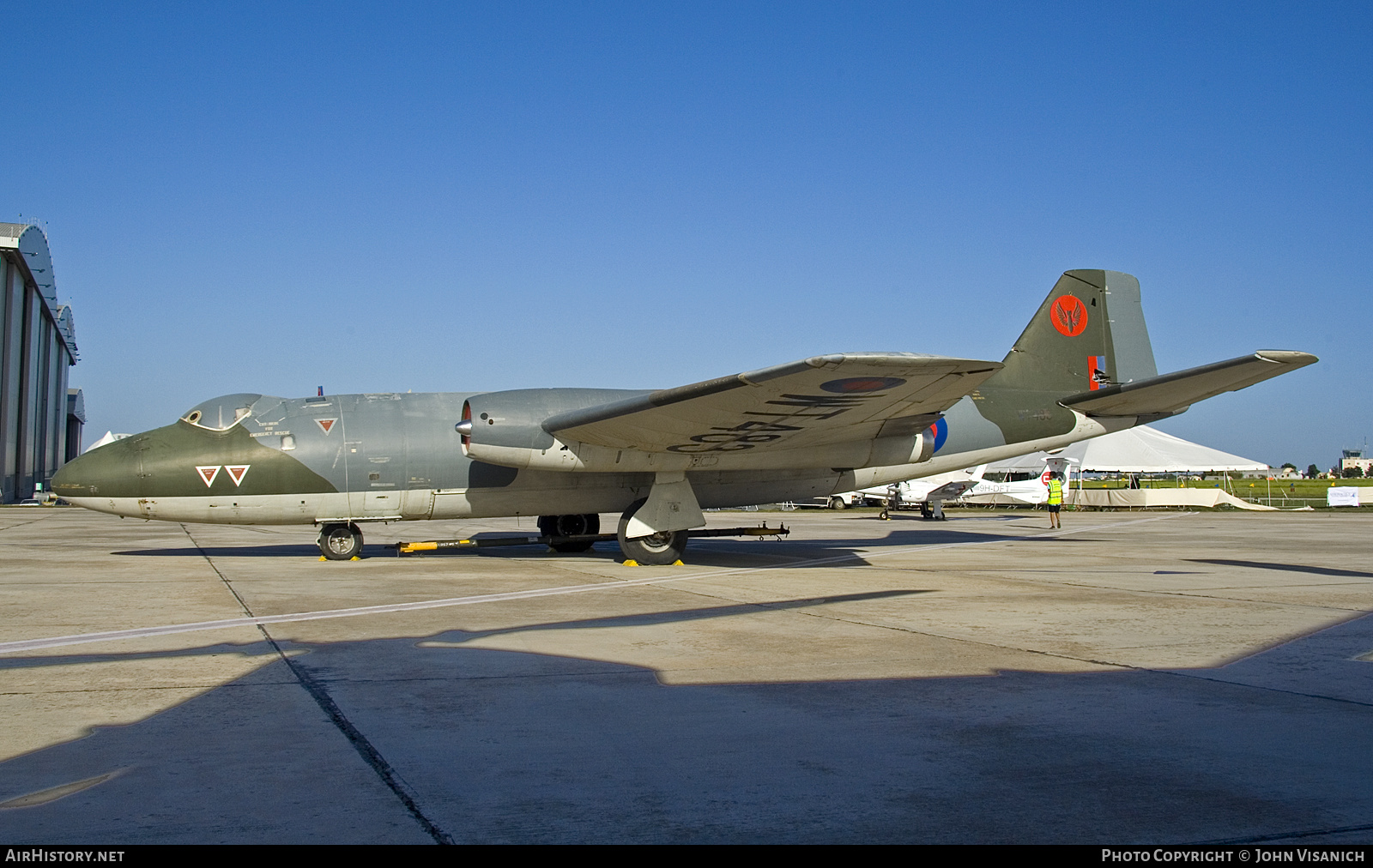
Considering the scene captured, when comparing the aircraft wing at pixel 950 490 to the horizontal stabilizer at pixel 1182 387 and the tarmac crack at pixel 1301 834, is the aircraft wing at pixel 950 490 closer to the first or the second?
the horizontal stabilizer at pixel 1182 387

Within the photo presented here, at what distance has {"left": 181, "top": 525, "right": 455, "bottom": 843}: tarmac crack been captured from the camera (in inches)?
129

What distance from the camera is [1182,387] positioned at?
1466 cm

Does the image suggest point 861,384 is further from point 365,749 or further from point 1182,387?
point 365,749

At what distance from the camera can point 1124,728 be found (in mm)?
4582

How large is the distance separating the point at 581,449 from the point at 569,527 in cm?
369

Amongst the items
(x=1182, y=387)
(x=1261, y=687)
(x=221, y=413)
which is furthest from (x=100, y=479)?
(x=1182, y=387)

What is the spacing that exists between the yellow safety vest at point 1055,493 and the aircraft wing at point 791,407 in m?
13.0

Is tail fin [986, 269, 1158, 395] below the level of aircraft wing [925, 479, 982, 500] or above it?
above

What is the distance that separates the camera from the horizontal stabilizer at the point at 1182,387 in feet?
39.4

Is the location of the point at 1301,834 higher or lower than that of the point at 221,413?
lower

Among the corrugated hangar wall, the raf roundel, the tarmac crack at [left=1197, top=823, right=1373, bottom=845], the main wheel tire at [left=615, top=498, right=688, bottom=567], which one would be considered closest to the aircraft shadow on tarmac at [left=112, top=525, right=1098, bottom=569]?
the main wheel tire at [left=615, top=498, right=688, bottom=567]

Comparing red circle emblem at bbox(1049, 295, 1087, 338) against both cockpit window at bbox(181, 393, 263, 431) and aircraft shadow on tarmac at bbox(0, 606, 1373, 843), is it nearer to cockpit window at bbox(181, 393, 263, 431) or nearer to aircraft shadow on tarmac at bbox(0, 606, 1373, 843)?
aircraft shadow on tarmac at bbox(0, 606, 1373, 843)

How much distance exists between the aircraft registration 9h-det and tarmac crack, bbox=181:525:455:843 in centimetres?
629

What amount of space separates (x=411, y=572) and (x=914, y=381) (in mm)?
7195
